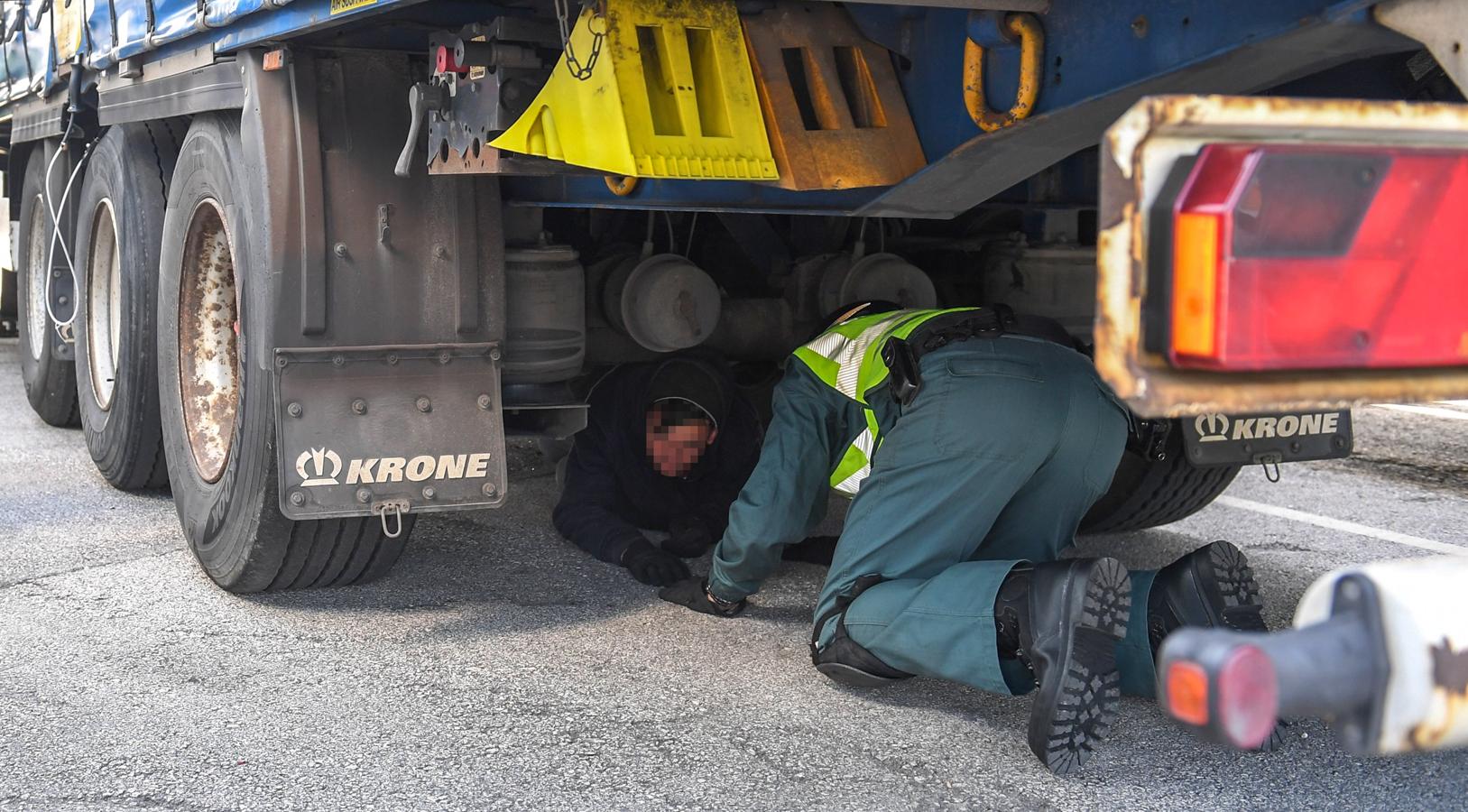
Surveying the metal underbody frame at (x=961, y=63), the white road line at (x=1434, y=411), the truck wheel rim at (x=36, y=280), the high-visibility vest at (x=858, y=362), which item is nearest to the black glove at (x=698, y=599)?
the high-visibility vest at (x=858, y=362)

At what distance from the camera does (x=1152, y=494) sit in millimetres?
4273

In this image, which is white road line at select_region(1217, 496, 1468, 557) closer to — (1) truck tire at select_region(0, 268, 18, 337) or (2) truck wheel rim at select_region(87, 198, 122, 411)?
(2) truck wheel rim at select_region(87, 198, 122, 411)

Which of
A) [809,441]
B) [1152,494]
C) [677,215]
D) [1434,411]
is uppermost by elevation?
[677,215]

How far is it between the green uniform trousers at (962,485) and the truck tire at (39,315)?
374 cm

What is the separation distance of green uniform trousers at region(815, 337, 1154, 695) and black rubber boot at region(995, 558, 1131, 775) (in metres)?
0.19

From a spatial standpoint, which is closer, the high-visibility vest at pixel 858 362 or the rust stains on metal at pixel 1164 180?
the rust stains on metal at pixel 1164 180

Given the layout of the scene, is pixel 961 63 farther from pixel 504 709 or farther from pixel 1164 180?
pixel 504 709

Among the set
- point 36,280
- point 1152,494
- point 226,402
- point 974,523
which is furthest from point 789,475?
point 36,280

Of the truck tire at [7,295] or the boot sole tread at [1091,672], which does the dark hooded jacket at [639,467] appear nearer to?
the boot sole tread at [1091,672]

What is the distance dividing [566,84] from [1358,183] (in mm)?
1567

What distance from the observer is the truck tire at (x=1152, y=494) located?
423 cm

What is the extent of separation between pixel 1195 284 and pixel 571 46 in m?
1.53

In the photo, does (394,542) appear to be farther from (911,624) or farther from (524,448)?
(524,448)

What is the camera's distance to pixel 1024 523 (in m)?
3.14
